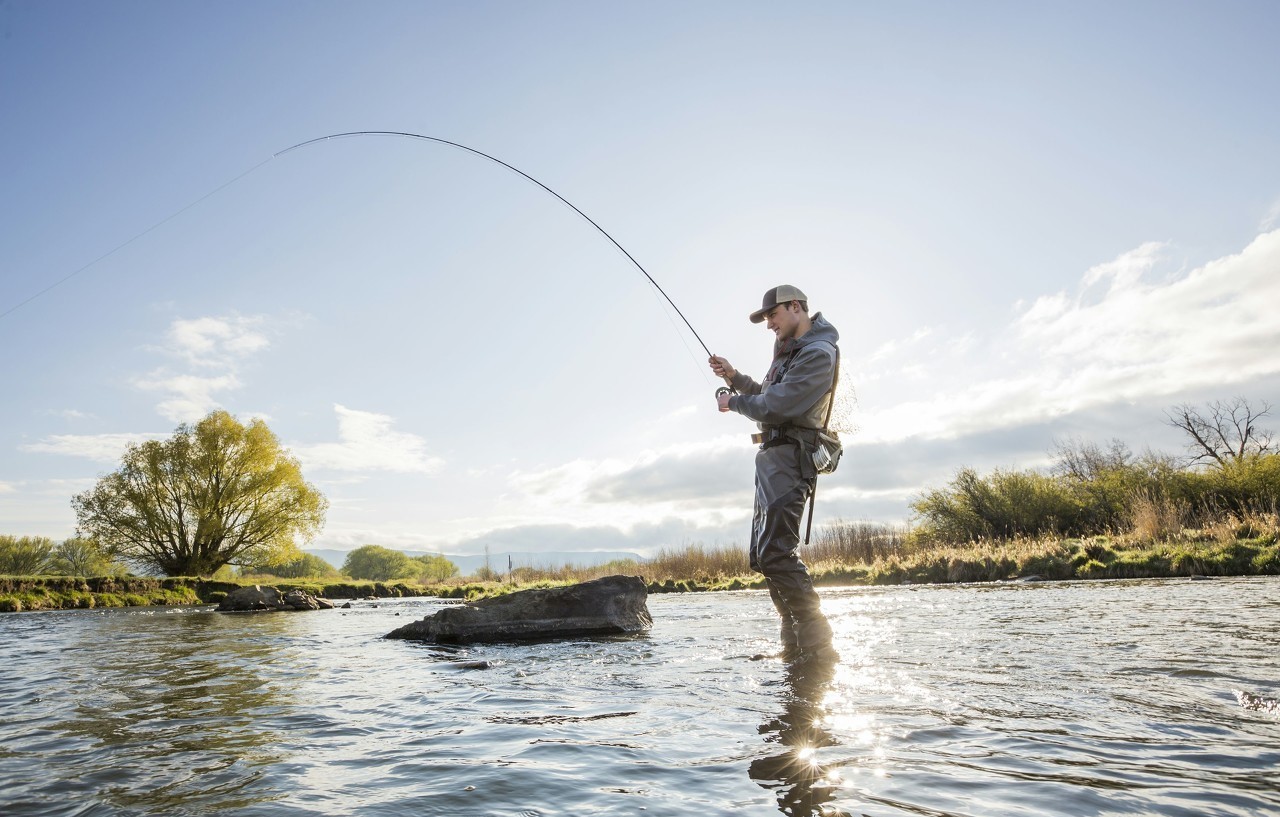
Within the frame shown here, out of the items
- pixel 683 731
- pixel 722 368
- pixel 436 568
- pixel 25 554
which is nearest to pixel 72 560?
pixel 25 554

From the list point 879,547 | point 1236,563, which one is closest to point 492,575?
point 879,547

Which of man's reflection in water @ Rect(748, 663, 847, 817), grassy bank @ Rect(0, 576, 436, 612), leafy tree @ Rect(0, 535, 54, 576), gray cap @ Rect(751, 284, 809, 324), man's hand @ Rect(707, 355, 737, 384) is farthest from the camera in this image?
leafy tree @ Rect(0, 535, 54, 576)

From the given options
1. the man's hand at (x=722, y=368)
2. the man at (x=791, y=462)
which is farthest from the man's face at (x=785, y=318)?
the man's hand at (x=722, y=368)

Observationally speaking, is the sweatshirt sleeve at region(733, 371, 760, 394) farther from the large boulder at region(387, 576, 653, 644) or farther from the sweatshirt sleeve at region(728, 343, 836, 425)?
the large boulder at region(387, 576, 653, 644)

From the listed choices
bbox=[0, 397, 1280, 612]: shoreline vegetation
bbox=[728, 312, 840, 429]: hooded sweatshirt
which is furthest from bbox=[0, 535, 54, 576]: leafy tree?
bbox=[728, 312, 840, 429]: hooded sweatshirt

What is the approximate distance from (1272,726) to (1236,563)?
17.9 meters

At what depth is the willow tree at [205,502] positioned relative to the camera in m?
38.7

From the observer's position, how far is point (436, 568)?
99625mm

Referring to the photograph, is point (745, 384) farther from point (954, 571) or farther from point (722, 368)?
point (954, 571)

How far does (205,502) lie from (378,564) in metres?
73.8

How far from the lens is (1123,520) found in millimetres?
30141

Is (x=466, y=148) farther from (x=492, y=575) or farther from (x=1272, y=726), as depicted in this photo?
(x=492, y=575)

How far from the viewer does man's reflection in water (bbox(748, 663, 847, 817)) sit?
7.27ft

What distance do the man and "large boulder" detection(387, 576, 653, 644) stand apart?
11.3 feet
